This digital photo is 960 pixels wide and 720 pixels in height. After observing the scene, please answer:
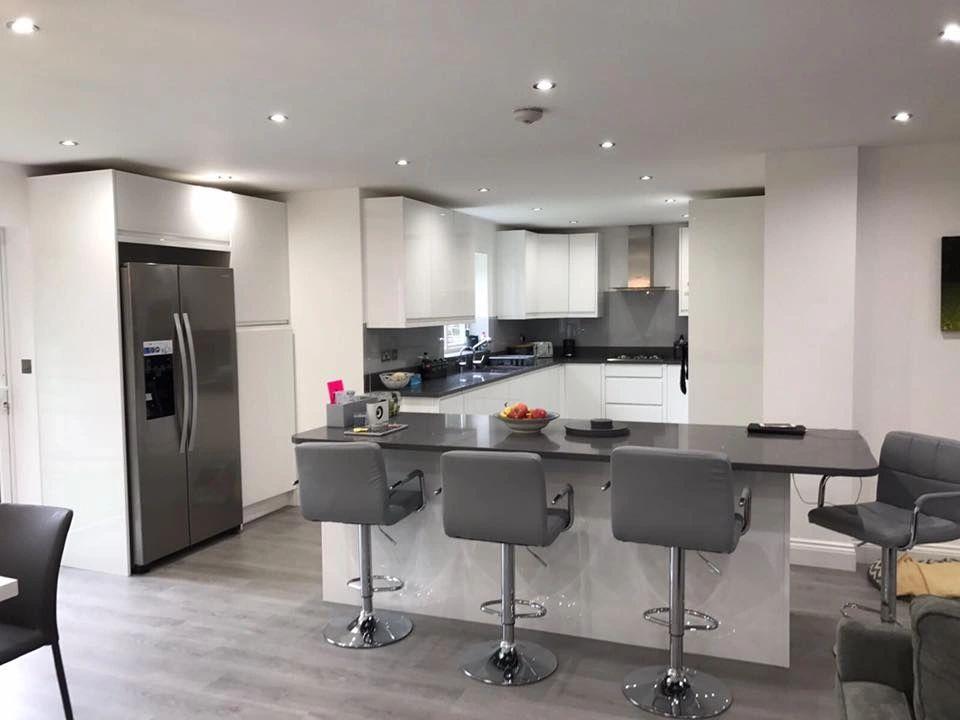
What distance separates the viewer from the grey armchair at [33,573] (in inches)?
104

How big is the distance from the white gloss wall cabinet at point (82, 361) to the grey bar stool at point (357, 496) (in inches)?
69.4

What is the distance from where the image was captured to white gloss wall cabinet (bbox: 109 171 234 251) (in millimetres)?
4520

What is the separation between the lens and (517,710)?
2.99 metres

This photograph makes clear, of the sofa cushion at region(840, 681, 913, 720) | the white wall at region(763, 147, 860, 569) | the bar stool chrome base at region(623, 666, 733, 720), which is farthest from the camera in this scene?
the white wall at region(763, 147, 860, 569)

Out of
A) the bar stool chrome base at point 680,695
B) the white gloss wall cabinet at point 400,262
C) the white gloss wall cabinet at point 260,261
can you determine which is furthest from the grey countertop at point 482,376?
the bar stool chrome base at point 680,695

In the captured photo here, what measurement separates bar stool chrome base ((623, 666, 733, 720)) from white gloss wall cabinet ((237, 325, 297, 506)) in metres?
3.29

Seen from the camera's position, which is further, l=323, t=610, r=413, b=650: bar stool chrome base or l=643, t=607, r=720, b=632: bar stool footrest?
l=323, t=610, r=413, b=650: bar stool chrome base

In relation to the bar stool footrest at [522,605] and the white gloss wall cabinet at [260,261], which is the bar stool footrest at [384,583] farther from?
the white gloss wall cabinet at [260,261]

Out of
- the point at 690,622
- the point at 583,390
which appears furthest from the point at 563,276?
the point at 690,622

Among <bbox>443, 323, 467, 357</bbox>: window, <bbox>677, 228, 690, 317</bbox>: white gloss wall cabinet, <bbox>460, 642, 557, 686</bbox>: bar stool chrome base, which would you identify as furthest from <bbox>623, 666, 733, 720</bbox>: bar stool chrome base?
<bbox>677, 228, 690, 317</bbox>: white gloss wall cabinet

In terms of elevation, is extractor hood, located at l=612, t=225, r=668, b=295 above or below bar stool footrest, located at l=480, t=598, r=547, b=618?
above

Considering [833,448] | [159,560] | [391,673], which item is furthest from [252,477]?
[833,448]

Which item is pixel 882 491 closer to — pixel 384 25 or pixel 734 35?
pixel 734 35

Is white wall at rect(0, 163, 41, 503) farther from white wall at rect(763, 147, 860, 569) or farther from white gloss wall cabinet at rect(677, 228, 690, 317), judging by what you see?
white gloss wall cabinet at rect(677, 228, 690, 317)
